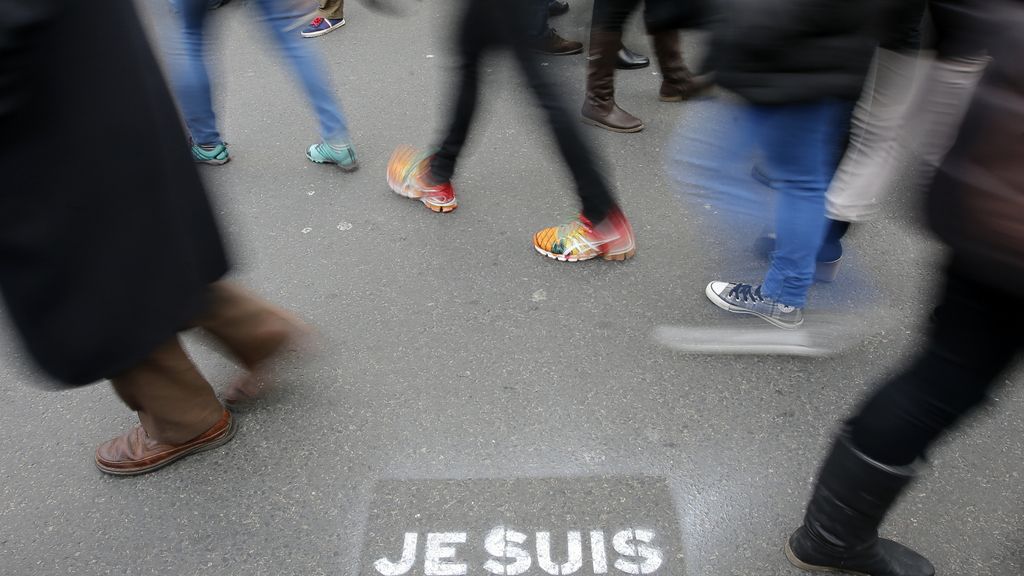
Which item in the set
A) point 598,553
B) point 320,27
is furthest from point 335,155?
point 598,553

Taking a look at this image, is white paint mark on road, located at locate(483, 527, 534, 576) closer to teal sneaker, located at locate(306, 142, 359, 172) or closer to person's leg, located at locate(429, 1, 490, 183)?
person's leg, located at locate(429, 1, 490, 183)

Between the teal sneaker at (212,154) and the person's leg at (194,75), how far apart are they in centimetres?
2

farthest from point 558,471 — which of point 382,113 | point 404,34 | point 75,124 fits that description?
point 404,34

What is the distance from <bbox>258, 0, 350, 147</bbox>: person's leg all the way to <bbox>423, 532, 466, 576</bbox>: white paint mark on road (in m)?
2.13

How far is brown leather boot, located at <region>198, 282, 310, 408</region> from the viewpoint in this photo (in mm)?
1910

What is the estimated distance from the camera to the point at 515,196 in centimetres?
326

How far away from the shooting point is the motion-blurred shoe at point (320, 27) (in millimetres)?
5070

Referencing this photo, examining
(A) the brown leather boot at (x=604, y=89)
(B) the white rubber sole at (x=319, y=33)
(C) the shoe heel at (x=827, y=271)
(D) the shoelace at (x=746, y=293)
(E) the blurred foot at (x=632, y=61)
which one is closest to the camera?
(D) the shoelace at (x=746, y=293)

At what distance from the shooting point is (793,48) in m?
1.31

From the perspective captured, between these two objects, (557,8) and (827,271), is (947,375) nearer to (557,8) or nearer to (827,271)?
(827,271)

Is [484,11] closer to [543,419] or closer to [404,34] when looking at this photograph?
[543,419]

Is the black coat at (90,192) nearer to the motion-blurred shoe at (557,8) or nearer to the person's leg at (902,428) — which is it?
the person's leg at (902,428)

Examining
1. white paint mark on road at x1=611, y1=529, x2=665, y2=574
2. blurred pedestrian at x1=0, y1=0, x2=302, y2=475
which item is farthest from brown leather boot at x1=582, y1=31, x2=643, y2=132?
white paint mark on road at x1=611, y1=529, x2=665, y2=574

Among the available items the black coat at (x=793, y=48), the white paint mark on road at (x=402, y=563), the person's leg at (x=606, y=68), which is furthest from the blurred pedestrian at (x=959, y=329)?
the person's leg at (x=606, y=68)
